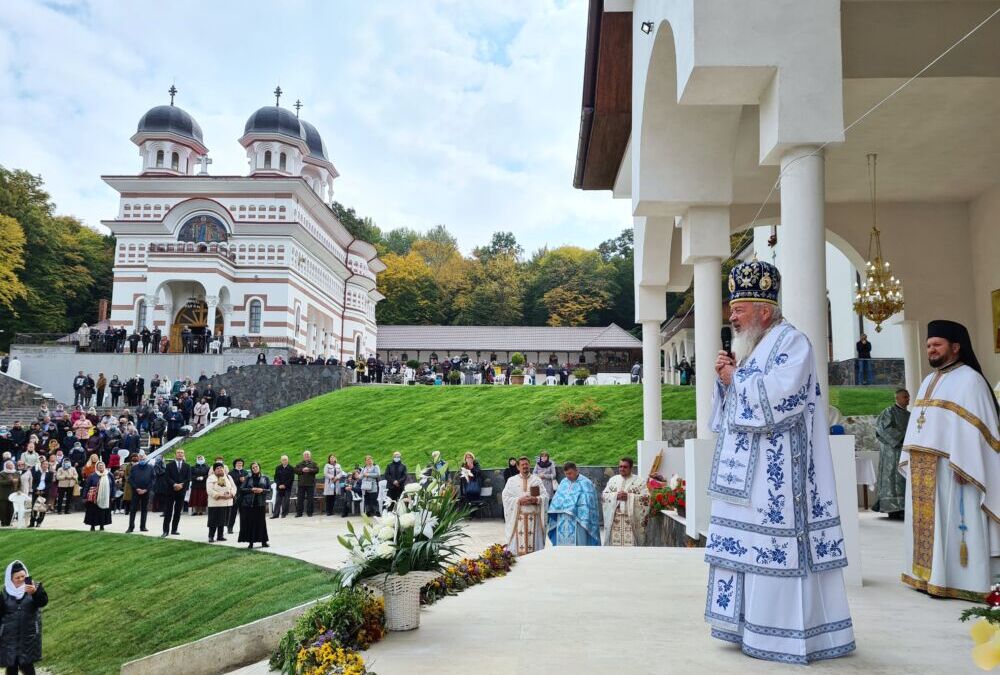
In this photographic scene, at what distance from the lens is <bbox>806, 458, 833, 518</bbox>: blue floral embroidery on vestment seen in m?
4.44

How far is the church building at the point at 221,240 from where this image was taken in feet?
141

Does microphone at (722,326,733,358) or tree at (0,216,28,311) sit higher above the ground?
tree at (0,216,28,311)

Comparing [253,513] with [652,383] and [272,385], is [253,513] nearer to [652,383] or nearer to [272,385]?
[652,383]

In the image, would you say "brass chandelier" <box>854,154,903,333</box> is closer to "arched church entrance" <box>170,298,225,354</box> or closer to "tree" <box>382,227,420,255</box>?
"arched church entrance" <box>170,298,225,354</box>

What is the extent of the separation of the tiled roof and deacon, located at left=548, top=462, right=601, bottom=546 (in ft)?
150

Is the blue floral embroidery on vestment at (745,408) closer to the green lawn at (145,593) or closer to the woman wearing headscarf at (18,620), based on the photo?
the green lawn at (145,593)

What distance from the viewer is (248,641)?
8.45 metres

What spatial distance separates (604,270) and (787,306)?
66998mm

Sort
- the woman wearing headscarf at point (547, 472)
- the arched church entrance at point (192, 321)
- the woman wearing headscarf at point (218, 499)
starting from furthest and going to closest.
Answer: the arched church entrance at point (192, 321) → the woman wearing headscarf at point (547, 472) → the woman wearing headscarf at point (218, 499)

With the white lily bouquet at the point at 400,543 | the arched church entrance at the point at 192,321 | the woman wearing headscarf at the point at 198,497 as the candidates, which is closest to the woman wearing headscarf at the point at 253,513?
the woman wearing headscarf at the point at 198,497

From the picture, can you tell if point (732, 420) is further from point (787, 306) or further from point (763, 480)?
point (787, 306)


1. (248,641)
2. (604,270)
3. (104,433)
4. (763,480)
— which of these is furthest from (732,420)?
(604,270)

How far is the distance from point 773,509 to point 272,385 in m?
30.8

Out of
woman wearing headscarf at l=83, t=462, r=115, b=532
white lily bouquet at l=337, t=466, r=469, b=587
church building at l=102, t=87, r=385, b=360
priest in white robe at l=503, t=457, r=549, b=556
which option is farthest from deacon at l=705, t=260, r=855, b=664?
church building at l=102, t=87, r=385, b=360
